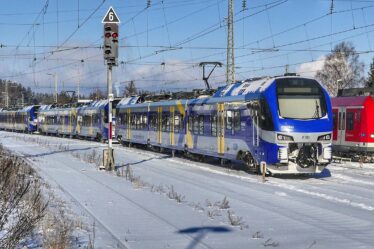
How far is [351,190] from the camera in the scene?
47.3 ft

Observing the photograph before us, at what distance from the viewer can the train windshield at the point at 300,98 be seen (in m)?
17.2

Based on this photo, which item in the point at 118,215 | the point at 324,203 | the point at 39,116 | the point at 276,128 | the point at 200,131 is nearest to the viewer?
the point at 118,215

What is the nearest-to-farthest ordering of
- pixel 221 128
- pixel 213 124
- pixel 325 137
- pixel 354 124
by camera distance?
pixel 325 137, pixel 221 128, pixel 213 124, pixel 354 124

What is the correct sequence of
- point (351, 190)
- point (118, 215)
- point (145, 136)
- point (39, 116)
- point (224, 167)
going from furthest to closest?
1. point (39, 116)
2. point (145, 136)
3. point (224, 167)
4. point (351, 190)
5. point (118, 215)

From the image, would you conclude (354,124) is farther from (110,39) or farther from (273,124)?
(110,39)

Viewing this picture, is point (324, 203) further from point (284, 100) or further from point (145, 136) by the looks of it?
point (145, 136)

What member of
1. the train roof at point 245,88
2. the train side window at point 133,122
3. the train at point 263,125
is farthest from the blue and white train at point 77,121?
the train roof at point 245,88

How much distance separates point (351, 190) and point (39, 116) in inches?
2158

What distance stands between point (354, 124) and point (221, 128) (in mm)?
7568

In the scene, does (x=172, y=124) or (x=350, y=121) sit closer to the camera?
(x=350, y=121)

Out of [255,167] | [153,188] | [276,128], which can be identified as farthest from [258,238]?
[255,167]

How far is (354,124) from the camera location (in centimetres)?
2520

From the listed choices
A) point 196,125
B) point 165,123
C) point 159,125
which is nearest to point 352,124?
point 196,125

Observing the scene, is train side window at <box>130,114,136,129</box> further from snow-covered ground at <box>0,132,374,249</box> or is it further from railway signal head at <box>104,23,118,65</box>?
railway signal head at <box>104,23,118,65</box>
